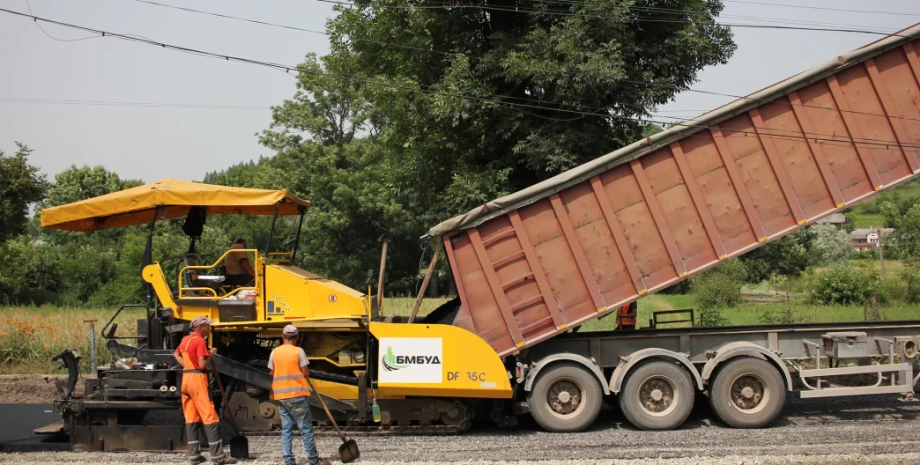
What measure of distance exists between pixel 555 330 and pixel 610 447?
1.55 metres

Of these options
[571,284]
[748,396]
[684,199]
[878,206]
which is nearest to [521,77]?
[684,199]

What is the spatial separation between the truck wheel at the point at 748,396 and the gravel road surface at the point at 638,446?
198 mm

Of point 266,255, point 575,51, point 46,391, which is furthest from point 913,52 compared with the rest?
point 46,391

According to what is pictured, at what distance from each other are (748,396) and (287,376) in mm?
5931

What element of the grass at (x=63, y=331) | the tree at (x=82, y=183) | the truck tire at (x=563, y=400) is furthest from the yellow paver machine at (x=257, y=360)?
the tree at (x=82, y=183)

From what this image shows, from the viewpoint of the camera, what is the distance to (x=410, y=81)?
52.9 feet

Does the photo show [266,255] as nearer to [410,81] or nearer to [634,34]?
[410,81]

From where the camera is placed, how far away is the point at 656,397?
9.98 meters

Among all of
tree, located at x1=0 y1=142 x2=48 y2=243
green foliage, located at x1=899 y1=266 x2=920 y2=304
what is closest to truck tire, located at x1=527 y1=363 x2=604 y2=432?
green foliage, located at x1=899 y1=266 x2=920 y2=304

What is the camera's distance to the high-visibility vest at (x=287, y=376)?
810 centimetres

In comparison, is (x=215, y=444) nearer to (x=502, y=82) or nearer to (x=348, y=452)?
(x=348, y=452)

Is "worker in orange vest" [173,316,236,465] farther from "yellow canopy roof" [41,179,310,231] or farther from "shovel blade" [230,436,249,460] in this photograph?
"yellow canopy roof" [41,179,310,231]

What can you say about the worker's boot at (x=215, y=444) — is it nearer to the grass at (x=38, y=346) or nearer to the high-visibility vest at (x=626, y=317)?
the grass at (x=38, y=346)

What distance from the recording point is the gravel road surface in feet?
27.8
